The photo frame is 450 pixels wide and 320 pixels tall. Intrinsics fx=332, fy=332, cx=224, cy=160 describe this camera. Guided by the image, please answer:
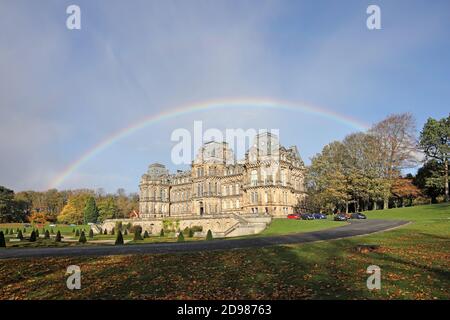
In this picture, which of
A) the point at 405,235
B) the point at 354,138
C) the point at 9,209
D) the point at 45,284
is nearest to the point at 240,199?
the point at 354,138

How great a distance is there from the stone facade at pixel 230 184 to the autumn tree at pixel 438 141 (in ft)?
80.4

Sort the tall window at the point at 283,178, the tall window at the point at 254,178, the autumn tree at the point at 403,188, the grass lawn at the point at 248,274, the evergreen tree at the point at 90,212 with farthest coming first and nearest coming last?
the evergreen tree at the point at 90,212
the tall window at the point at 254,178
the tall window at the point at 283,178
the autumn tree at the point at 403,188
the grass lawn at the point at 248,274

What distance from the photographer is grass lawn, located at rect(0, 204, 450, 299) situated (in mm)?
11227

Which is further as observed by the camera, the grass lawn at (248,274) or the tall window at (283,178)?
the tall window at (283,178)

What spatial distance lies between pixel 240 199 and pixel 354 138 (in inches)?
1034

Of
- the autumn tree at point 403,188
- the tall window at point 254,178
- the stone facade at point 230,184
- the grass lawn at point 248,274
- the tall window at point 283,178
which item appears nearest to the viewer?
the grass lawn at point 248,274

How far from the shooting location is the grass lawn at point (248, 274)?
36.8ft

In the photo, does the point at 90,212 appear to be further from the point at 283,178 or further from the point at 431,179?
the point at 431,179

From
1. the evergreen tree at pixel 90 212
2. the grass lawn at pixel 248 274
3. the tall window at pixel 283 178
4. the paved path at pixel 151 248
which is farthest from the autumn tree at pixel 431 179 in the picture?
the evergreen tree at pixel 90 212

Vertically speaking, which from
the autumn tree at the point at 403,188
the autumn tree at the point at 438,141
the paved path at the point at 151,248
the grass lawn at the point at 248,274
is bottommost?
the paved path at the point at 151,248

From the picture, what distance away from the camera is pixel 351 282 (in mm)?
11617

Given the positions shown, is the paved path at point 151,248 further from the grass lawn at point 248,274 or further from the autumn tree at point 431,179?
the autumn tree at point 431,179
